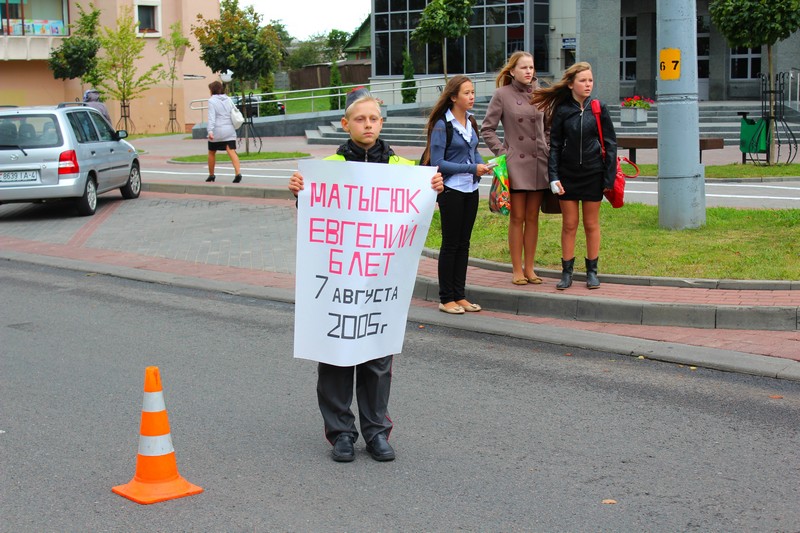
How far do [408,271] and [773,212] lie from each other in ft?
26.8

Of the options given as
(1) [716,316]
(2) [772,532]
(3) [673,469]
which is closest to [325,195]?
(3) [673,469]

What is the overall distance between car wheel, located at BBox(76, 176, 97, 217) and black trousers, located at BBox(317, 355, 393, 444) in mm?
11954

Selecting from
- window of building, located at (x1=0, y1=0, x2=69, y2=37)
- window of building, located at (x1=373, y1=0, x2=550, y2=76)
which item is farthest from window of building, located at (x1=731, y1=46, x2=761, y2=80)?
window of building, located at (x1=0, y1=0, x2=69, y2=37)

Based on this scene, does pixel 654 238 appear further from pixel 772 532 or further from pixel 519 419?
pixel 772 532

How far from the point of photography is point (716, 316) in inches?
314

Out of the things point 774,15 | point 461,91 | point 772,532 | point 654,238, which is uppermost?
point 774,15

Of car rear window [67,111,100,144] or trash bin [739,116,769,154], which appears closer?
car rear window [67,111,100,144]

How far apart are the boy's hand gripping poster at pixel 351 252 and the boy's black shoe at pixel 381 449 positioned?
42 cm

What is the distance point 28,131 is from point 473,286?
9.70m

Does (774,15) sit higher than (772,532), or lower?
higher

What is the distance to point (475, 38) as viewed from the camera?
42938mm

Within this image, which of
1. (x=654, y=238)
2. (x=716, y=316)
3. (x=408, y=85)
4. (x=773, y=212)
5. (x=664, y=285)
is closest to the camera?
(x=716, y=316)

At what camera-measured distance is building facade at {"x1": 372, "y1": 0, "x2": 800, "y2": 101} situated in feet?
116

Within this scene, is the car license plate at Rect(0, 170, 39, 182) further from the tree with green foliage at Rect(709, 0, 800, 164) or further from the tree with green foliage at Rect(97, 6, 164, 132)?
the tree with green foliage at Rect(97, 6, 164, 132)
